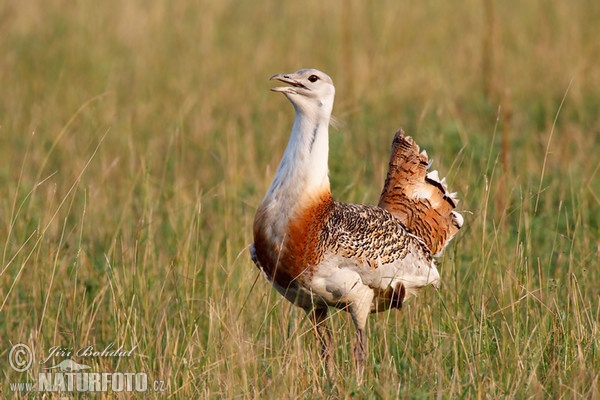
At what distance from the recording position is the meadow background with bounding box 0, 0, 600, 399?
361cm

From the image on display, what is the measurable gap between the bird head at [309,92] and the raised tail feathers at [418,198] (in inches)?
28.1

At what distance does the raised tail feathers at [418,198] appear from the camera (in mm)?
4457

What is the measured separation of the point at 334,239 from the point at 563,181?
7.28 feet

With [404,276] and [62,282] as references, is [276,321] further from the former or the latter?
[62,282]

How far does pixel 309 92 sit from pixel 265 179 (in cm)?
158

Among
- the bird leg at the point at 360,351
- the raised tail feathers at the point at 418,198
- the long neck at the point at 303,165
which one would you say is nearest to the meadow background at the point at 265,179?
the bird leg at the point at 360,351

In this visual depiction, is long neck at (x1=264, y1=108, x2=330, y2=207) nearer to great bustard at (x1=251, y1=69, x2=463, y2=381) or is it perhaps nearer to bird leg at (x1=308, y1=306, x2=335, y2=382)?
great bustard at (x1=251, y1=69, x2=463, y2=381)

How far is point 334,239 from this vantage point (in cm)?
377

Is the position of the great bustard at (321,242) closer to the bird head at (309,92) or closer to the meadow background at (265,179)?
the bird head at (309,92)

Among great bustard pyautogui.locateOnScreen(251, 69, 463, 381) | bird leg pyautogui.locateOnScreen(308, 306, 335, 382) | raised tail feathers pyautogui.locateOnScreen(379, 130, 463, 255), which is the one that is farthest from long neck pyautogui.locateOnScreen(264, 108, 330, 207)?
raised tail feathers pyautogui.locateOnScreen(379, 130, 463, 255)

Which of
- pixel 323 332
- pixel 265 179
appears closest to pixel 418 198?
pixel 323 332

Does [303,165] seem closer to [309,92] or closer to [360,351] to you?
[309,92]

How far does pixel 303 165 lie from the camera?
3.74 meters

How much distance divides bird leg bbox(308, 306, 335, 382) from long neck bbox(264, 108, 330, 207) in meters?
0.46
